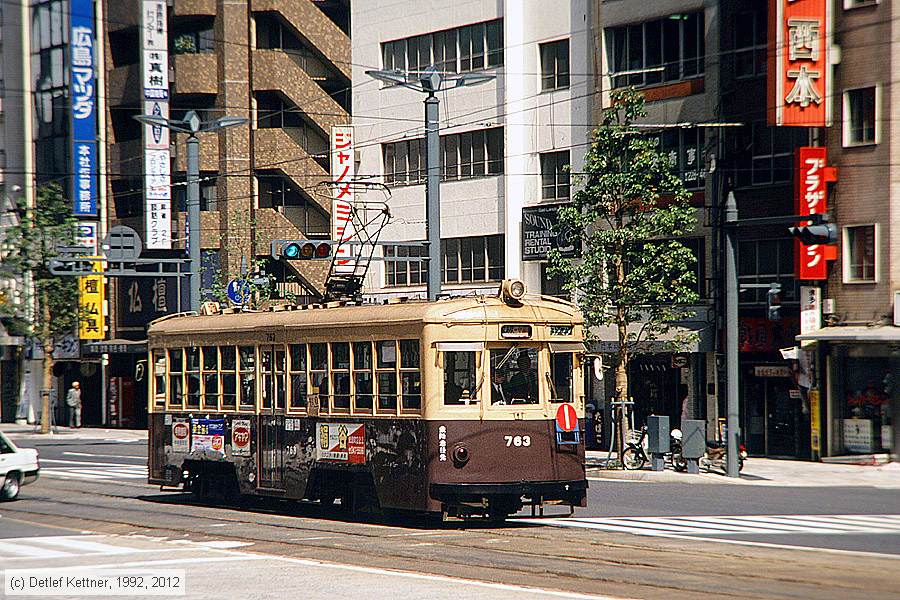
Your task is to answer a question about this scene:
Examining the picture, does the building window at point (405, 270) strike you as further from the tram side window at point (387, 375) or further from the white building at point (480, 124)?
the tram side window at point (387, 375)

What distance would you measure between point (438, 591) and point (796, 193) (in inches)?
956

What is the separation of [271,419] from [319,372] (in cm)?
147

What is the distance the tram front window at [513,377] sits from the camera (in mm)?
18109

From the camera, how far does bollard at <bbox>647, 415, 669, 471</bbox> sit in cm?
3075

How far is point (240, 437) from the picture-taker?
2136cm

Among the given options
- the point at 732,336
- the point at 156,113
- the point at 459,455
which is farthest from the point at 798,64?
the point at 156,113

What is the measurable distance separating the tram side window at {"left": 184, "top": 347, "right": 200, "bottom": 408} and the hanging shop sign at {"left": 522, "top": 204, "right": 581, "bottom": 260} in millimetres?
20738

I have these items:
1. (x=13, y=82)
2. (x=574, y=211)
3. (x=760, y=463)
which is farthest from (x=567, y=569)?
(x=13, y=82)

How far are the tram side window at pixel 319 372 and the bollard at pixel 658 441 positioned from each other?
13.0 meters

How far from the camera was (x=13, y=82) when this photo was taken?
65000mm

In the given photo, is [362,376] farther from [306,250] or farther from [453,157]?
[453,157]

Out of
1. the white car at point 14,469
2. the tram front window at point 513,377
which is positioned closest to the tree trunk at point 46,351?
the white car at point 14,469

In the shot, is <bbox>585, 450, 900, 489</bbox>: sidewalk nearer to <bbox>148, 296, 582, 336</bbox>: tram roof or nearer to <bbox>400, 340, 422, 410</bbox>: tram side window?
<bbox>148, 296, 582, 336</bbox>: tram roof

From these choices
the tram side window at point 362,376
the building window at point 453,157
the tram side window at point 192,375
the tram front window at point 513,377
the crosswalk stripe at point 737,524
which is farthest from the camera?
the building window at point 453,157
